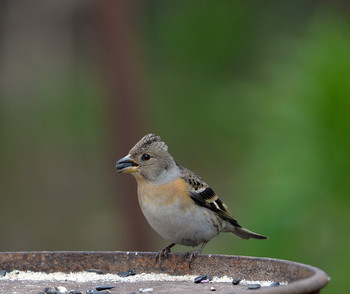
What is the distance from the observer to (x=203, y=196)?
488 centimetres

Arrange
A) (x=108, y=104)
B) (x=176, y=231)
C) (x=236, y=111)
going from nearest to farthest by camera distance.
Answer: (x=176, y=231) → (x=236, y=111) → (x=108, y=104)

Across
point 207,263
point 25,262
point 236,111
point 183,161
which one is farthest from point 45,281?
point 183,161

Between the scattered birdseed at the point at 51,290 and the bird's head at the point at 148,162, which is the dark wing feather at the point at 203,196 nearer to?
the bird's head at the point at 148,162

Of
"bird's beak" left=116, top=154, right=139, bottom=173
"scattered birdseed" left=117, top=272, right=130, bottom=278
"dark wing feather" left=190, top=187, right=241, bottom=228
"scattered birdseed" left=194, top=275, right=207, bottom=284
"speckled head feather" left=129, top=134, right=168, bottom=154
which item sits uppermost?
"speckled head feather" left=129, top=134, right=168, bottom=154

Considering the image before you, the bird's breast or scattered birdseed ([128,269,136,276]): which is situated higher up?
the bird's breast

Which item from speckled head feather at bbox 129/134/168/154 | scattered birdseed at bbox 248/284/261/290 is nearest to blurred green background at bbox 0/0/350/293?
speckled head feather at bbox 129/134/168/154

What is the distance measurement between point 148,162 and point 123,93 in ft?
10.1

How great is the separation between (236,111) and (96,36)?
6.47ft

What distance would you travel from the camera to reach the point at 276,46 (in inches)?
320

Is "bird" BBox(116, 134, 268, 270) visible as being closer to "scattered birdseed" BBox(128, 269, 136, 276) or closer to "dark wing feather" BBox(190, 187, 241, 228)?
"dark wing feather" BBox(190, 187, 241, 228)

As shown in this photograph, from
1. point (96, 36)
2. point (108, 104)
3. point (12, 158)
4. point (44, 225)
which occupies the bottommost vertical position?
point (44, 225)

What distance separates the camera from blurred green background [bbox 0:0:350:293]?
19.1 ft

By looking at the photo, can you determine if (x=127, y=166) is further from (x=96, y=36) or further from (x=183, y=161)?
(x=183, y=161)

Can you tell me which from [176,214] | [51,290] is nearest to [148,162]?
[176,214]
